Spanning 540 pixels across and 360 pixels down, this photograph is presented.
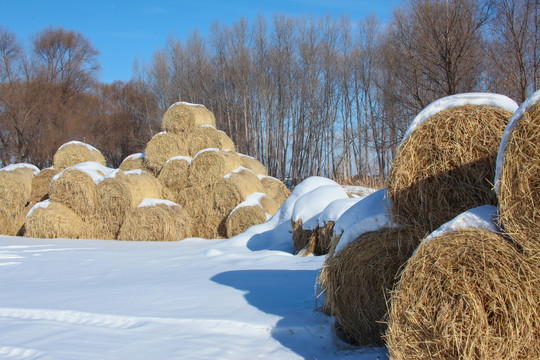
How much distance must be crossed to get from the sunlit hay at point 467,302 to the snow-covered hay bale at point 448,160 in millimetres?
649

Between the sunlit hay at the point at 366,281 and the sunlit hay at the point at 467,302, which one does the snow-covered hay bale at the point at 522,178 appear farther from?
the sunlit hay at the point at 366,281

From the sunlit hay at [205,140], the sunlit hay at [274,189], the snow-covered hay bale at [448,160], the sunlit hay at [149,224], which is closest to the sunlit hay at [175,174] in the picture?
the sunlit hay at [205,140]

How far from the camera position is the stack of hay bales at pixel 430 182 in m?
3.03

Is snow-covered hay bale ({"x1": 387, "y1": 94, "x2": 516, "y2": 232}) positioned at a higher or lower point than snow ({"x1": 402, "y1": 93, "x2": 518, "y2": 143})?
lower

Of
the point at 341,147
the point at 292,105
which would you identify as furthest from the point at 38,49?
the point at 341,147

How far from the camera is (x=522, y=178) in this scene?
2.34 metres

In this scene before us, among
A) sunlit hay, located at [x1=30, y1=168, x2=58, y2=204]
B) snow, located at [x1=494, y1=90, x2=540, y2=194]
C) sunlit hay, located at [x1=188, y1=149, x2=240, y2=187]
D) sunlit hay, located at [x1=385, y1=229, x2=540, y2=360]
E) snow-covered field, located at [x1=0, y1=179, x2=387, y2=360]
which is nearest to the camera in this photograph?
sunlit hay, located at [x1=385, y1=229, x2=540, y2=360]

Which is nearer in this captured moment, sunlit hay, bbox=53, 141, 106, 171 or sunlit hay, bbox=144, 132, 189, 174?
sunlit hay, bbox=144, 132, 189, 174

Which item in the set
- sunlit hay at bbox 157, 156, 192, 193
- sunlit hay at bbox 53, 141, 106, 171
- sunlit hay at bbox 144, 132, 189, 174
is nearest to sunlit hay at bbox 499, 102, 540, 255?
sunlit hay at bbox 157, 156, 192, 193

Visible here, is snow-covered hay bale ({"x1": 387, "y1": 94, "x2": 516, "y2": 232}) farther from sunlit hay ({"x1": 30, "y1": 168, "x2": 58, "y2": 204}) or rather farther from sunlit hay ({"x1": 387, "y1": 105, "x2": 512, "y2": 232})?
sunlit hay ({"x1": 30, "y1": 168, "x2": 58, "y2": 204})

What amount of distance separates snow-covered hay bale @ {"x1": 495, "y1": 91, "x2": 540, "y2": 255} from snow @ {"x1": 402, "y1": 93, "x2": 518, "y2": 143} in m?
0.69

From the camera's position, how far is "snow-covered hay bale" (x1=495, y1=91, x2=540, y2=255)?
2.31 m

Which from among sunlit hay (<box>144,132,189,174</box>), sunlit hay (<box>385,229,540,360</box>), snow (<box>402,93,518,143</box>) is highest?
sunlit hay (<box>144,132,189,174</box>)

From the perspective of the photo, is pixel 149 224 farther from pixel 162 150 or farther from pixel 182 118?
pixel 182 118
